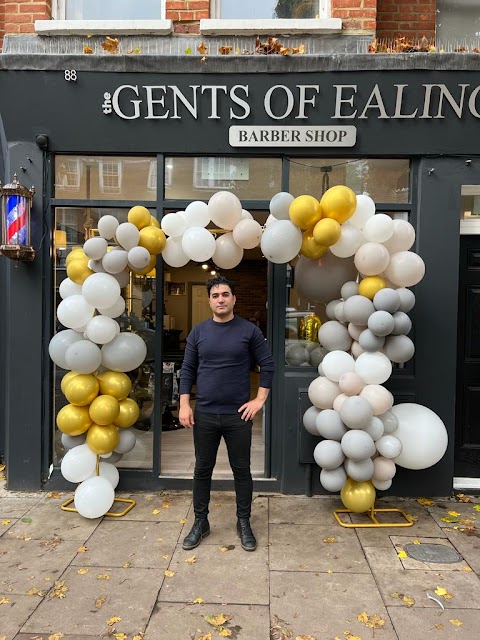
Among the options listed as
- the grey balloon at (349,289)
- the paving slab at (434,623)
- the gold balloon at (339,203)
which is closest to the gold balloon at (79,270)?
the gold balloon at (339,203)

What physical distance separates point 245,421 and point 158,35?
391cm

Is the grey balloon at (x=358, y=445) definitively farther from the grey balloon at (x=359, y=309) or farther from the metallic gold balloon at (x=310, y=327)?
the metallic gold balloon at (x=310, y=327)

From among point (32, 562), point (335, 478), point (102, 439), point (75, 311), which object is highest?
point (75, 311)

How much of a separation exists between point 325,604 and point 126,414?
225cm

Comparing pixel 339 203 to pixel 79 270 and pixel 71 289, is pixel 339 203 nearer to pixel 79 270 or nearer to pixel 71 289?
pixel 79 270

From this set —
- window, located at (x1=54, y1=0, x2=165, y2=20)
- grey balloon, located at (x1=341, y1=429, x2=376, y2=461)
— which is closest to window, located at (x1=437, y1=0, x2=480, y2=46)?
window, located at (x1=54, y1=0, x2=165, y2=20)

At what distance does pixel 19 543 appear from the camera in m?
3.92

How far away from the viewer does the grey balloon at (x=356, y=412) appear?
3.91m

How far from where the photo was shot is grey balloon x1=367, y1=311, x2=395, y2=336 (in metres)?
3.93

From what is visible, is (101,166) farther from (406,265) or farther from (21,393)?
(406,265)

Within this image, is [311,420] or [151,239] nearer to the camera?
[151,239]

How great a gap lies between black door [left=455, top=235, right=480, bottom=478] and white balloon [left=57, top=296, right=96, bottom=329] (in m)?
3.68

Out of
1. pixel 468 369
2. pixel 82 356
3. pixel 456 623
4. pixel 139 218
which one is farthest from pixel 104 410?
pixel 468 369

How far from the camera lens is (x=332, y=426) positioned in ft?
13.3
